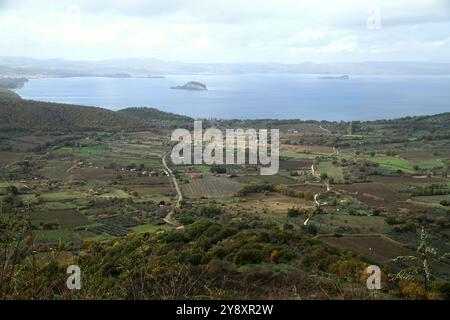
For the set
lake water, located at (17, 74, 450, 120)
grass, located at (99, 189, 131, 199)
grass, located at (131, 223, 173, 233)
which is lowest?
grass, located at (131, 223, 173, 233)

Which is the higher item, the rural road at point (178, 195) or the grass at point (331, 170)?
the grass at point (331, 170)

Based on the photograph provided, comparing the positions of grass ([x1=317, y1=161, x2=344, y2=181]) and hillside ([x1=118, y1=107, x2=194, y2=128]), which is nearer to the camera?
grass ([x1=317, y1=161, x2=344, y2=181])

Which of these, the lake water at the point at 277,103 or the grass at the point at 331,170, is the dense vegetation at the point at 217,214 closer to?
the grass at the point at 331,170

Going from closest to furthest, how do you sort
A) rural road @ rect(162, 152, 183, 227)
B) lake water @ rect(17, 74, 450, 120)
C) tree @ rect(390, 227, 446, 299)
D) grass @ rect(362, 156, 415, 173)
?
tree @ rect(390, 227, 446, 299) → rural road @ rect(162, 152, 183, 227) → grass @ rect(362, 156, 415, 173) → lake water @ rect(17, 74, 450, 120)

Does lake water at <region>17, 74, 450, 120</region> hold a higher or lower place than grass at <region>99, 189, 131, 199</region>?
higher

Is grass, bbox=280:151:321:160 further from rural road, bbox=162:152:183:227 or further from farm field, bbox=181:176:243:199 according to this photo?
rural road, bbox=162:152:183:227

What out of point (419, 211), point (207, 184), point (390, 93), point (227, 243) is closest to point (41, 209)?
point (207, 184)

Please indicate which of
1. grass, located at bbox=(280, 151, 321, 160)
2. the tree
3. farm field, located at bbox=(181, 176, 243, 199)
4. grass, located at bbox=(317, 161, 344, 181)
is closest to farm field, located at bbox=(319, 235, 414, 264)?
farm field, located at bbox=(181, 176, 243, 199)

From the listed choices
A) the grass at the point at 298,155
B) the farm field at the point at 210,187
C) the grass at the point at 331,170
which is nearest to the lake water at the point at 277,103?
the grass at the point at 298,155
